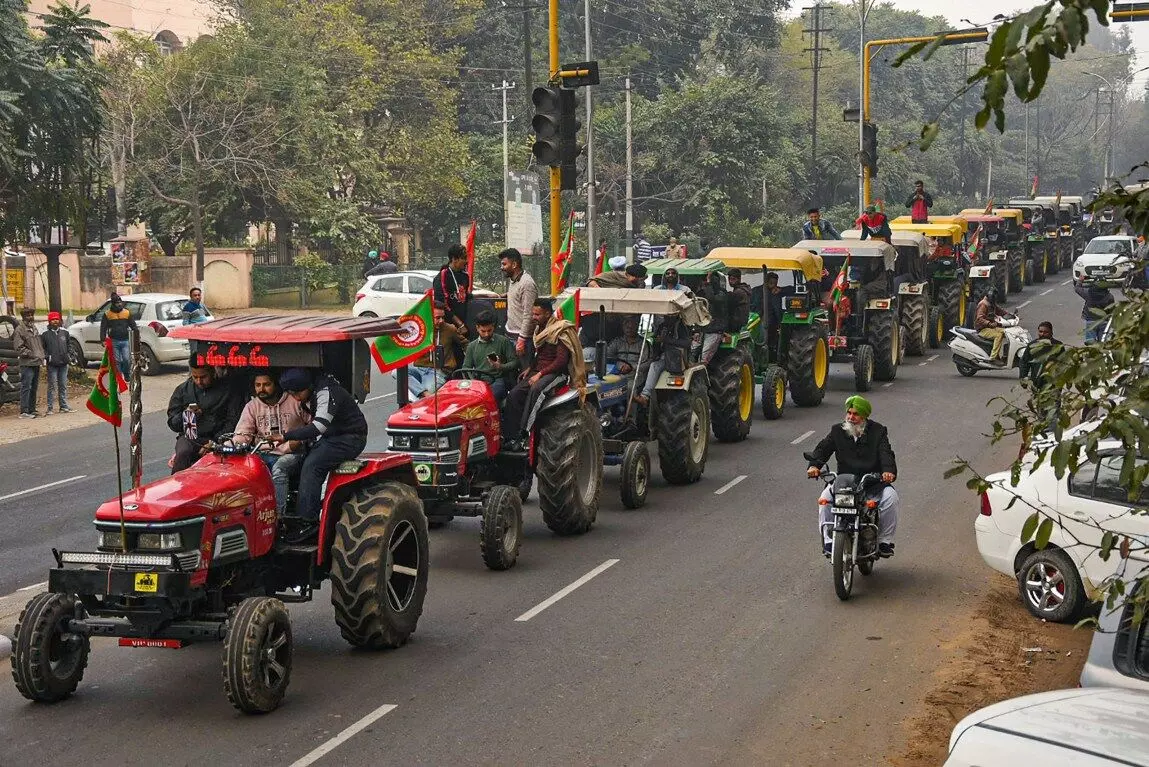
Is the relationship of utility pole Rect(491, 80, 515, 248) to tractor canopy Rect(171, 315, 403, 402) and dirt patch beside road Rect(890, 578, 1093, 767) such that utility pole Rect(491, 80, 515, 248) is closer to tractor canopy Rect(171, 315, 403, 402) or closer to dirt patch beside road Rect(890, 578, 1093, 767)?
dirt patch beside road Rect(890, 578, 1093, 767)

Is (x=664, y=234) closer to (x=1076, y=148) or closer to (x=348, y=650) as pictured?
(x=348, y=650)

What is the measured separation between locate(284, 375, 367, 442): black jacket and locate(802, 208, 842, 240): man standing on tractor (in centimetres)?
1921

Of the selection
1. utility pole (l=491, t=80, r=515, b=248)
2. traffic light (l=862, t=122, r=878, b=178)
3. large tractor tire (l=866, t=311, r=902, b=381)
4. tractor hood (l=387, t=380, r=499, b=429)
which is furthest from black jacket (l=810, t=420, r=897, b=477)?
utility pole (l=491, t=80, r=515, b=248)

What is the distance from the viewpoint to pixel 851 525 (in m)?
12.9

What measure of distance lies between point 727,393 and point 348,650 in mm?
9878

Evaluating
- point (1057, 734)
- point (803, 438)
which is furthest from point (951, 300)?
point (1057, 734)

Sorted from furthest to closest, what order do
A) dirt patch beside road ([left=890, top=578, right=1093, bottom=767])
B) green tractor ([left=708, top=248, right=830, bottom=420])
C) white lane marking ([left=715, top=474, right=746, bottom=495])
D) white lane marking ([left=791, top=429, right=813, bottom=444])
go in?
green tractor ([left=708, top=248, right=830, bottom=420])
white lane marking ([left=791, top=429, right=813, bottom=444])
white lane marking ([left=715, top=474, right=746, bottom=495])
dirt patch beside road ([left=890, top=578, right=1093, bottom=767])

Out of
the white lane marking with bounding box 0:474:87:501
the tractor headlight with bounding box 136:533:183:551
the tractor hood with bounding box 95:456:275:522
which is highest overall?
the tractor hood with bounding box 95:456:275:522

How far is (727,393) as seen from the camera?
2034 centimetres

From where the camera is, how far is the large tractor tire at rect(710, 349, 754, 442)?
799 inches

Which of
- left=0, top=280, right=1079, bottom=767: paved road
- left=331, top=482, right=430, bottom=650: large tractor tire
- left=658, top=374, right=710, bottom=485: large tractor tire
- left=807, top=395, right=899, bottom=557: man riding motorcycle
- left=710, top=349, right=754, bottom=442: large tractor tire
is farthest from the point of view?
left=710, top=349, right=754, bottom=442: large tractor tire

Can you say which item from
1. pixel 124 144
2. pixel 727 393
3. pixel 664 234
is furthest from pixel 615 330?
pixel 664 234

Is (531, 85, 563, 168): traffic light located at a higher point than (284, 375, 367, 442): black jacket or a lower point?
higher

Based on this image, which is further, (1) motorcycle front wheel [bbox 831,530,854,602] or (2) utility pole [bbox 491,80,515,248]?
(2) utility pole [bbox 491,80,515,248]
